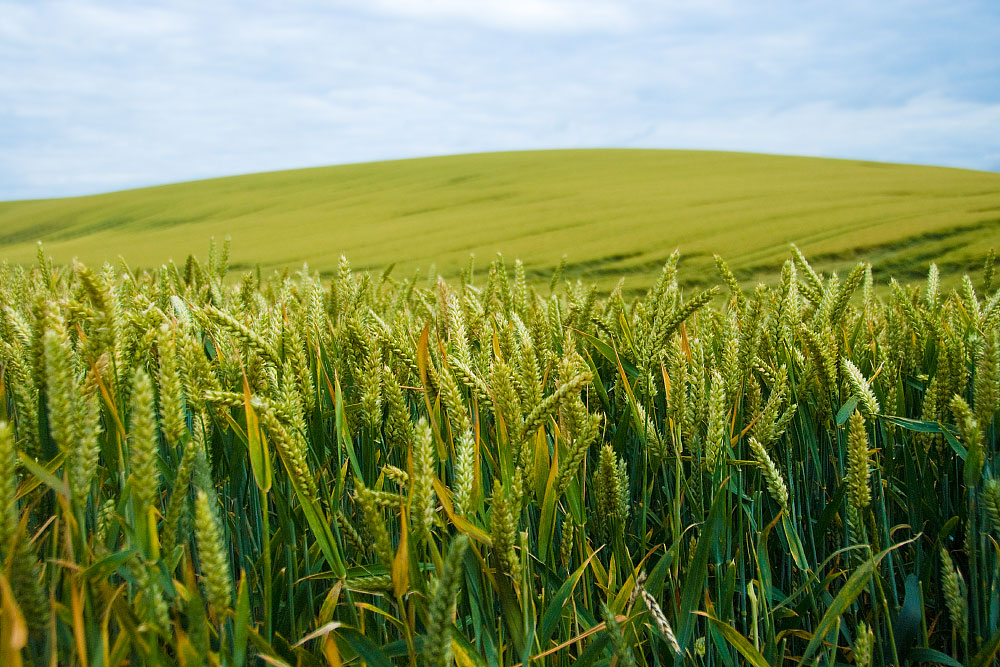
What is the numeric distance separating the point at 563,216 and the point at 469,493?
11549 millimetres

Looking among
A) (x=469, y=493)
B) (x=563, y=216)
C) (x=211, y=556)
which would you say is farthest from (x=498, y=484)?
(x=563, y=216)

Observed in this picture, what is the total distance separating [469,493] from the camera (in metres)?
0.70

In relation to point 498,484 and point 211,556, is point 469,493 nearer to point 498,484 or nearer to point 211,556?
point 498,484

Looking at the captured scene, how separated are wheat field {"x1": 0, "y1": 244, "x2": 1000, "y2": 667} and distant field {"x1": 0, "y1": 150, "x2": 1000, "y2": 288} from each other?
459 cm

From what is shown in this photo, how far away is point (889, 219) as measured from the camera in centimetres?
823

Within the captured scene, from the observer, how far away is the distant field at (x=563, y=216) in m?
7.36

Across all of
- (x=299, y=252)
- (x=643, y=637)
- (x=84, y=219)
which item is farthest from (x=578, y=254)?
(x=84, y=219)

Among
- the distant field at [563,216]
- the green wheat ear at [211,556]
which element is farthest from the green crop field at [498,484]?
the distant field at [563,216]

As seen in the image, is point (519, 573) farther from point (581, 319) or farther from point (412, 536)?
point (581, 319)

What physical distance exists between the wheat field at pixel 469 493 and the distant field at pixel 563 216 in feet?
15.0

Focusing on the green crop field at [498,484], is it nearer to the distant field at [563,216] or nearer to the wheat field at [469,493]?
the wheat field at [469,493]

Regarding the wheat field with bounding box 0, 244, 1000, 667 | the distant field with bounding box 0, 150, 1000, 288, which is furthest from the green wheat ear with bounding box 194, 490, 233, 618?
the distant field with bounding box 0, 150, 1000, 288

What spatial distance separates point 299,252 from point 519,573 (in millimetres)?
11494

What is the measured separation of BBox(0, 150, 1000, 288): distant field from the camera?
290 inches
